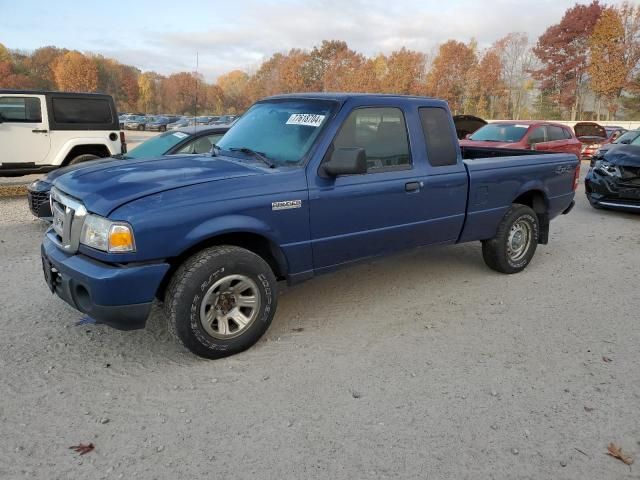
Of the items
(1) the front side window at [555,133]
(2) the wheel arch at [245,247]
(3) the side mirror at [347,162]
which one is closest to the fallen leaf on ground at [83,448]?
(2) the wheel arch at [245,247]

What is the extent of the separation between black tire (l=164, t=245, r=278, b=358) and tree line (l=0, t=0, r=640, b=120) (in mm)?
34233

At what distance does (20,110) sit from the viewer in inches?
382

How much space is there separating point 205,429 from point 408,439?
1.16m

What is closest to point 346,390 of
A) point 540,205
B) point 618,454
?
point 618,454

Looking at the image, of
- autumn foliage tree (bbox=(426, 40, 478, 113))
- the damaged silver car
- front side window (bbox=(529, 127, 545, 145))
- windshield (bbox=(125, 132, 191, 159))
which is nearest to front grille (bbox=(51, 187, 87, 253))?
windshield (bbox=(125, 132, 191, 159))

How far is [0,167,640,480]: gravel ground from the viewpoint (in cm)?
268

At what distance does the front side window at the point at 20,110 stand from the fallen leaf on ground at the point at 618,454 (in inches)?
415

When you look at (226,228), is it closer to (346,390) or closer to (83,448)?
(346,390)

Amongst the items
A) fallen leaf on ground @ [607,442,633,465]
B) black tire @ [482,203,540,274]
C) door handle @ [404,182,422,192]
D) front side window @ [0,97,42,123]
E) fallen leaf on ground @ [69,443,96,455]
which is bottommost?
fallen leaf on ground @ [607,442,633,465]

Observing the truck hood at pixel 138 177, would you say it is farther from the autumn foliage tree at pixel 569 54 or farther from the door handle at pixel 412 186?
the autumn foliage tree at pixel 569 54

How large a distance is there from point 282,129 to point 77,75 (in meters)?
→ 81.6

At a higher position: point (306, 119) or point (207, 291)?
point (306, 119)

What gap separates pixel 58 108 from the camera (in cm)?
998

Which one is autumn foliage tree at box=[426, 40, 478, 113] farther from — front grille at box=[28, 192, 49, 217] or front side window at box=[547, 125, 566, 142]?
front grille at box=[28, 192, 49, 217]
